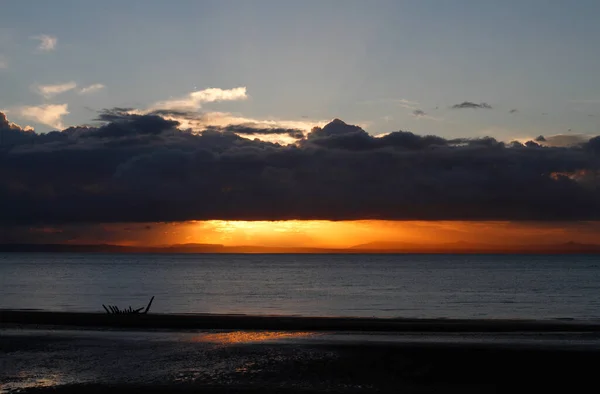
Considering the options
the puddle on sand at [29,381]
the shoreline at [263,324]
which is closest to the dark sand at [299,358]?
the puddle on sand at [29,381]

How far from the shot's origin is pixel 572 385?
24.4m

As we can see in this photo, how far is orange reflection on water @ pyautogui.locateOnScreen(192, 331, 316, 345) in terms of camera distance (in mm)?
35975

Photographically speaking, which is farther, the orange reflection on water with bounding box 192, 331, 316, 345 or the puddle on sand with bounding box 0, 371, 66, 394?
the orange reflection on water with bounding box 192, 331, 316, 345

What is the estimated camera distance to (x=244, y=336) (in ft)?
125

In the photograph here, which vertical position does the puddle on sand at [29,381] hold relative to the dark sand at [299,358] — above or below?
above

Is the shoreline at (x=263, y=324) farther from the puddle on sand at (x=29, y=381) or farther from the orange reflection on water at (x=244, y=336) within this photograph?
the puddle on sand at (x=29, y=381)

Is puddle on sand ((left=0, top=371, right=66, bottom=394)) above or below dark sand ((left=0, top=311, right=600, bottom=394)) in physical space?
above

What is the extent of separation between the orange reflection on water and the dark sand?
7 cm

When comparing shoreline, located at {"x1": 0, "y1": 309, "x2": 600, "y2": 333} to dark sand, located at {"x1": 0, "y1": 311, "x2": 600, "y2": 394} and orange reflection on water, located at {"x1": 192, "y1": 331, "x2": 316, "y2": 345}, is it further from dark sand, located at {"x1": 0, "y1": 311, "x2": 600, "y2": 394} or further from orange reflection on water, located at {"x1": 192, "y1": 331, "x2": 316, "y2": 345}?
orange reflection on water, located at {"x1": 192, "y1": 331, "x2": 316, "y2": 345}

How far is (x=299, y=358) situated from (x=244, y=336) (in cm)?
929

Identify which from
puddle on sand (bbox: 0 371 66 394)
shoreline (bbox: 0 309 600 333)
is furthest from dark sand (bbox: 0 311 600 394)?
shoreline (bbox: 0 309 600 333)

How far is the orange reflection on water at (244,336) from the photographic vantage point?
1416 inches

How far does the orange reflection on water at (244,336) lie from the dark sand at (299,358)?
7 cm

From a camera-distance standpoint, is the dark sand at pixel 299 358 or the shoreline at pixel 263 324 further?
the shoreline at pixel 263 324
